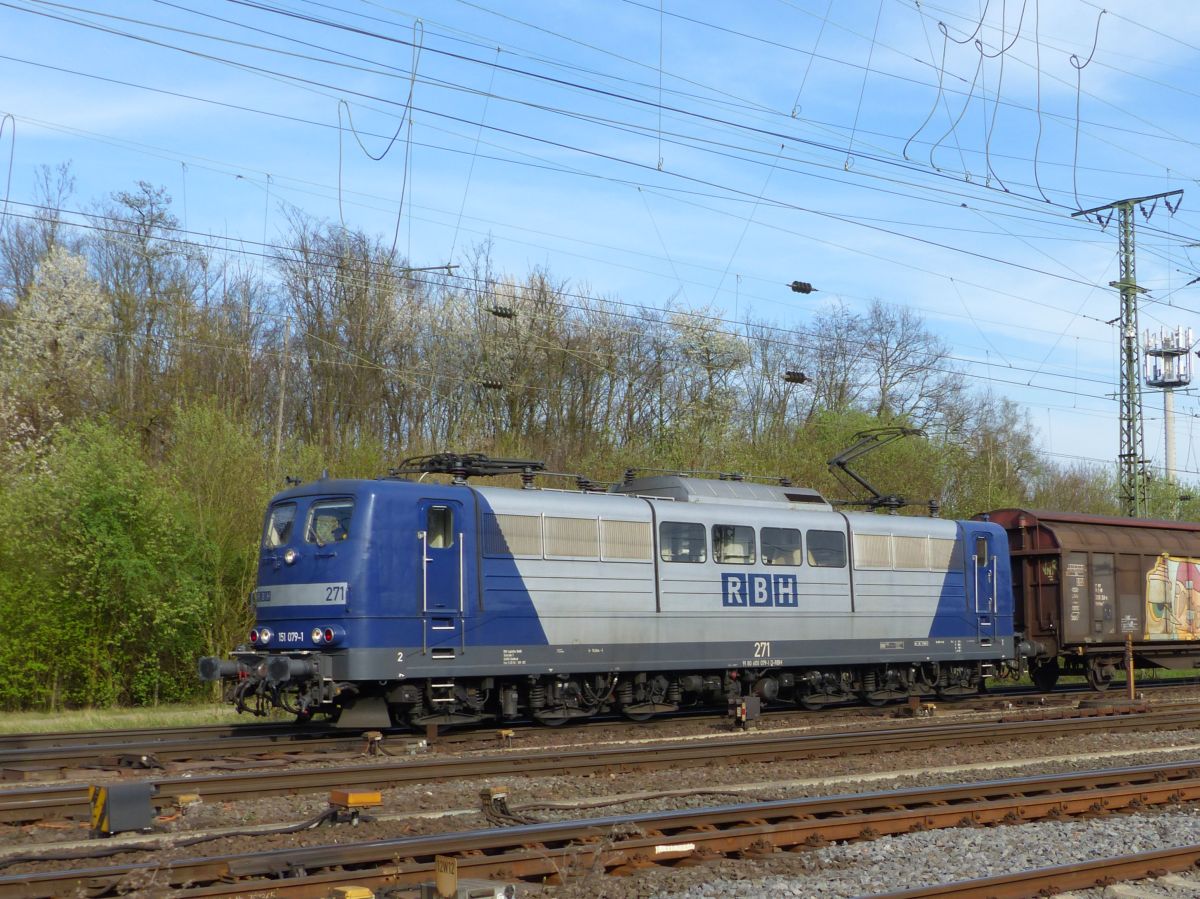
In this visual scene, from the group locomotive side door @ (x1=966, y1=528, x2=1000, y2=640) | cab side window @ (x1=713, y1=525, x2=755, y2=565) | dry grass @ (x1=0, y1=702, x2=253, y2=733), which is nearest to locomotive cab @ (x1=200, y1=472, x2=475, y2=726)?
dry grass @ (x1=0, y1=702, x2=253, y2=733)

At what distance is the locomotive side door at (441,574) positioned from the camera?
16.3 m

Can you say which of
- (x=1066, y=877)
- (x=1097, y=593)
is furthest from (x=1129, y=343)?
(x=1066, y=877)

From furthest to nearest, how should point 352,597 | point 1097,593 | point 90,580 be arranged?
point 1097,593 → point 90,580 → point 352,597

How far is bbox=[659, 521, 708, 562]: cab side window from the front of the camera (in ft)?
61.7

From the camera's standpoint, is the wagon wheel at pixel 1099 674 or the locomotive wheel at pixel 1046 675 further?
the locomotive wheel at pixel 1046 675

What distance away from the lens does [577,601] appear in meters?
17.8

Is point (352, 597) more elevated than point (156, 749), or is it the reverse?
point (352, 597)

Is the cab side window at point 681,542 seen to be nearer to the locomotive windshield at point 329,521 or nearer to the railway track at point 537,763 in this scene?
the railway track at point 537,763

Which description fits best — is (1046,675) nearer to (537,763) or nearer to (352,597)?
(537,763)

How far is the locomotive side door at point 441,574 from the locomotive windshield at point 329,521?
0.95 metres

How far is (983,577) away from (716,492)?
718 centimetres

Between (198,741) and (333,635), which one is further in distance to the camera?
(333,635)

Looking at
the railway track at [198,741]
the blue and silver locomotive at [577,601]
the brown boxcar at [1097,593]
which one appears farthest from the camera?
the brown boxcar at [1097,593]

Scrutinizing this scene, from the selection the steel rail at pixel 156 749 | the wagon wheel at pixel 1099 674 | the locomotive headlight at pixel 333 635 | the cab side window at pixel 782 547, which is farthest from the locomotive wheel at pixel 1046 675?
the locomotive headlight at pixel 333 635
